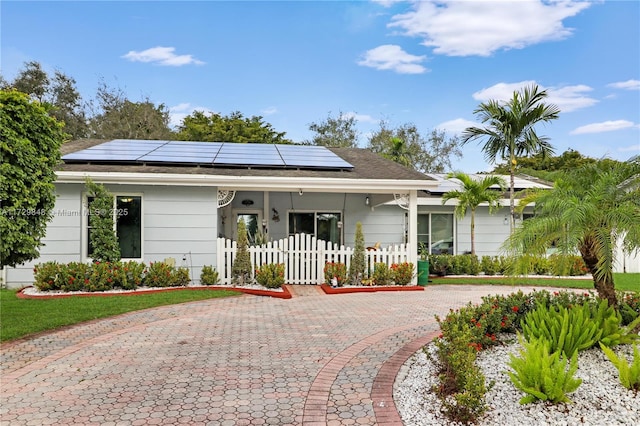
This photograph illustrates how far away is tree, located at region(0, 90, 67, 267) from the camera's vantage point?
5.82m

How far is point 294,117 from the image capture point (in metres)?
32.2

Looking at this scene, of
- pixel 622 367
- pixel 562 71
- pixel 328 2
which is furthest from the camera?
pixel 562 71

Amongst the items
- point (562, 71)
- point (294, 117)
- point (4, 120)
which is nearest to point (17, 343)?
point (4, 120)

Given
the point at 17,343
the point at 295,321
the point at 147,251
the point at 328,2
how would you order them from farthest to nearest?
the point at 328,2
the point at 147,251
the point at 295,321
the point at 17,343

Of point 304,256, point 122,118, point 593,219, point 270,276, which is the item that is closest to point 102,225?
point 270,276

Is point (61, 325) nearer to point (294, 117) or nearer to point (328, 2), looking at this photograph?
point (328, 2)

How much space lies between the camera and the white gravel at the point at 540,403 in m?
3.34

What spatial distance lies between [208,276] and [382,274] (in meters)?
4.39

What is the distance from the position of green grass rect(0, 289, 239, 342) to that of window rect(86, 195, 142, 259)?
1752 mm

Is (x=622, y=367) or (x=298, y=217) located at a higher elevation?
(x=298, y=217)

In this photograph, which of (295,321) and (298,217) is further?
(298,217)

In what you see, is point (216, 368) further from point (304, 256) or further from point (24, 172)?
point (304, 256)

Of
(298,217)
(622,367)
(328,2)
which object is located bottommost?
(622,367)

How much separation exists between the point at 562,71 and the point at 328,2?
419 inches
